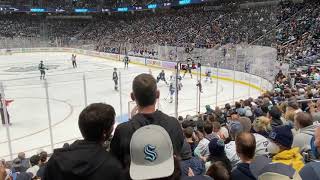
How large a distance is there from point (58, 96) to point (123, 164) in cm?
1629

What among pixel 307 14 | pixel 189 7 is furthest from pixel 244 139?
pixel 189 7

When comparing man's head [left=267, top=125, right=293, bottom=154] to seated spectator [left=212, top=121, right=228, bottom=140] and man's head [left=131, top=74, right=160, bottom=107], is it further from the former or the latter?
seated spectator [left=212, top=121, right=228, bottom=140]

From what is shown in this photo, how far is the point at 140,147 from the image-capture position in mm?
1890

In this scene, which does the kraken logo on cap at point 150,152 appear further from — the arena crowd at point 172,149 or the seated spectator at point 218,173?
the seated spectator at point 218,173

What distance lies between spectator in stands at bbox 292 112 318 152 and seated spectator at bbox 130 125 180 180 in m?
2.65

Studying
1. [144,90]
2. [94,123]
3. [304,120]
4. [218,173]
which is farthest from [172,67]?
[94,123]

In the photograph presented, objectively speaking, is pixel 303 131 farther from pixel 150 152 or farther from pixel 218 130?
pixel 150 152

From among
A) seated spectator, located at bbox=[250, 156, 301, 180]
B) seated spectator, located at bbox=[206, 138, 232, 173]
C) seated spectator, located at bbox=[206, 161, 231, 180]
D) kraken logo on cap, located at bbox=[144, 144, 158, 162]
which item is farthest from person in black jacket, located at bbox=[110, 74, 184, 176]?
seated spectator, located at bbox=[206, 138, 232, 173]

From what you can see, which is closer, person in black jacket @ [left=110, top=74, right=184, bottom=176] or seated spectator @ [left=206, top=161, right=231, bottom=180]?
person in black jacket @ [left=110, top=74, right=184, bottom=176]

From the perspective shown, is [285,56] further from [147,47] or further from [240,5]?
[240,5]

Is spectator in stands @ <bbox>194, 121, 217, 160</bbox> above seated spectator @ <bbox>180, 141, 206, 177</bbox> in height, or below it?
below

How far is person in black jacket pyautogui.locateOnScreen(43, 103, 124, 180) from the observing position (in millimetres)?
1936

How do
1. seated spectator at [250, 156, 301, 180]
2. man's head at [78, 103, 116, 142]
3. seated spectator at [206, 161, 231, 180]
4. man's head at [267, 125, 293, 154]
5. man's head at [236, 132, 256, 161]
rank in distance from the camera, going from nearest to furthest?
man's head at [78, 103, 116, 142] → seated spectator at [250, 156, 301, 180] → seated spectator at [206, 161, 231, 180] → man's head at [236, 132, 256, 161] → man's head at [267, 125, 293, 154]

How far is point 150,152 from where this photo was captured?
1.87m
